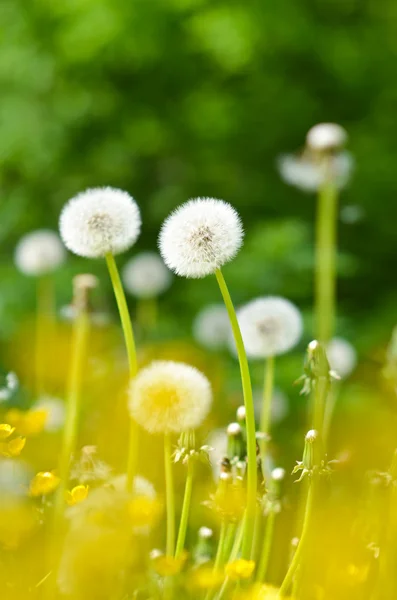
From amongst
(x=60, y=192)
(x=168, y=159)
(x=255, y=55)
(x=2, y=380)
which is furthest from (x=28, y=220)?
(x=2, y=380)

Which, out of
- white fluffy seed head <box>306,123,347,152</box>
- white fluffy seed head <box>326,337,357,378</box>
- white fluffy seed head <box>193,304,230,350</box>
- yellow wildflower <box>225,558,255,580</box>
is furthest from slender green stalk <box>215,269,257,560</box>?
white fluffy seed head <box>193,304,230,350</box>

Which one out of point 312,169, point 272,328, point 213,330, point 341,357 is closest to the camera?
point 272,328

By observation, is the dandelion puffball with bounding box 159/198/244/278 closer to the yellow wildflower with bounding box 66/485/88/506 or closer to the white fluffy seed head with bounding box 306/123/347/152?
the yellow wildflower with bounding box 66/485/88/506

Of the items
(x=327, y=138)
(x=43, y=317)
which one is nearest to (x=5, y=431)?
(x=327, y=138)

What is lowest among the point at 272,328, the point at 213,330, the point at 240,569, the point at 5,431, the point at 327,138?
the point at 240,569

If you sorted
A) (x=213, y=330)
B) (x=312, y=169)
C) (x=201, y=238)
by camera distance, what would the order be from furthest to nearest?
(x=312, y=169) → (x=213, y=330) → (x=201, y=238)

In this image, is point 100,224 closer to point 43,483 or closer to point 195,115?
point 43,483
